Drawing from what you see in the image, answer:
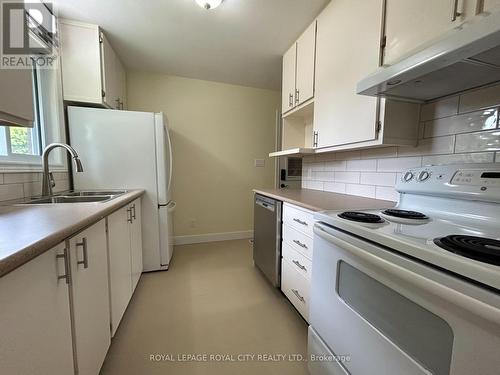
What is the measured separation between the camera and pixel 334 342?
940 mm

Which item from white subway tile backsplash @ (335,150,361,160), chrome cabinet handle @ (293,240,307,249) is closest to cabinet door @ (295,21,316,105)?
white subway tile backsplash @ (335,150,361,160)

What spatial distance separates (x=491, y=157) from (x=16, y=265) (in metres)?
1.74

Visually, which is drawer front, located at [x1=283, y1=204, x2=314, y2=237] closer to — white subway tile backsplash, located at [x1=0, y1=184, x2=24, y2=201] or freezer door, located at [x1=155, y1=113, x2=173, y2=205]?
freezer door, located at [x1=155, y1=113, x2=173, y2=205]

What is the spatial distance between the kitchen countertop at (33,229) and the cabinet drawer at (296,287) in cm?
127

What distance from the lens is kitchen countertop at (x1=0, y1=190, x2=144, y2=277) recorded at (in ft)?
1.76

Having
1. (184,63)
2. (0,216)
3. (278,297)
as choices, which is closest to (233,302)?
(278,297)

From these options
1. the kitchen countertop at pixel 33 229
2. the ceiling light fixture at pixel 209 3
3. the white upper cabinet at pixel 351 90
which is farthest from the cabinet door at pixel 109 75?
the white upper cabinet at pixel 351 90

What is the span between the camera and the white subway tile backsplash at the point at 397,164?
4.33ft

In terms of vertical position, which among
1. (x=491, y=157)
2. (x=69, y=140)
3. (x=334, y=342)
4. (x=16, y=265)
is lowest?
(x=334, y=342)

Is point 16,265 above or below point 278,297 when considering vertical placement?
above

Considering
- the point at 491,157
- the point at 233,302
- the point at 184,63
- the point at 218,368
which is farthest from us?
the point at 184,63

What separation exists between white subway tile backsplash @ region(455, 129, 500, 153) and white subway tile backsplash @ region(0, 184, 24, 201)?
2.50 metres

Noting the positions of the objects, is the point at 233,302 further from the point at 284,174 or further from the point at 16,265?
the point at 284,174

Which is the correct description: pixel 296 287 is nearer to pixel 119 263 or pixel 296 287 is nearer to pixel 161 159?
pixel 119 263
